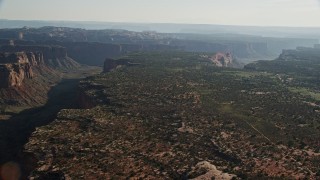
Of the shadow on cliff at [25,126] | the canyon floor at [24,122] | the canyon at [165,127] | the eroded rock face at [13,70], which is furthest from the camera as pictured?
the eroded rock face at [13,70]

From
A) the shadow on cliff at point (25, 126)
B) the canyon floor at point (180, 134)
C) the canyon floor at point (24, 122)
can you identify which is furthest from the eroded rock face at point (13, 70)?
the canyon floor at point (180, 134)

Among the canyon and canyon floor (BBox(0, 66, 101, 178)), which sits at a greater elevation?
the canyon

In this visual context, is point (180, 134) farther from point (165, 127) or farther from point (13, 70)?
point (13, 70)

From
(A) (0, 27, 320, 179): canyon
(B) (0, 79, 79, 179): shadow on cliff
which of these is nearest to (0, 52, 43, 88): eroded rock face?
(A) (0, 27, 320, 179): canyon

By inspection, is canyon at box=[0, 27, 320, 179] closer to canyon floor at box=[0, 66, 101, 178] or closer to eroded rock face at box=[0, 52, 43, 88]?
canyon floor at box=[0, 66, 101, 178]

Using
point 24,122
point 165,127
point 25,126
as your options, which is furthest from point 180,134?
point 24,122

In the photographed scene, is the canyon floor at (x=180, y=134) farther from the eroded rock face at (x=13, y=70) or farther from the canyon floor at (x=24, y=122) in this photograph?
the eroded rock face at (x=13, y=70)

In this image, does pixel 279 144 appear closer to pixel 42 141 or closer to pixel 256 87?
pixel 42 141

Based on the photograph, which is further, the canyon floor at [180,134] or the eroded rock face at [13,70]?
the eroded rock face at [13,70]

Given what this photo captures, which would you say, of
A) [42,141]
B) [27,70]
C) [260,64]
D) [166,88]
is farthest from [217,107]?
[260,64]
